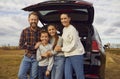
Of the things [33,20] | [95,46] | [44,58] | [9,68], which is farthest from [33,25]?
[9,68]

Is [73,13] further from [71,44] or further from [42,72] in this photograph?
[42,72]

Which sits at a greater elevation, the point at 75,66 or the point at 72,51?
the point at 72,51

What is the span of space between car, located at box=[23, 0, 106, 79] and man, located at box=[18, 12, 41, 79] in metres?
0.47

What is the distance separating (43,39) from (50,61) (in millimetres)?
452

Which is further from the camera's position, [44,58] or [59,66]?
[44,58]

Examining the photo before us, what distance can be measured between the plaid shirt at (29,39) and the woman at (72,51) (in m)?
0.55

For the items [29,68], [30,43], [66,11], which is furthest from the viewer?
[66,11]

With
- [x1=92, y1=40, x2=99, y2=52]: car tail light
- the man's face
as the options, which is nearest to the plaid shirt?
the man's face

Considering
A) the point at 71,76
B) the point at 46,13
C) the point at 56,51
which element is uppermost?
the point at 46,13

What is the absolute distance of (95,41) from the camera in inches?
293

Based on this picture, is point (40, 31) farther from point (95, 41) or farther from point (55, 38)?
point (95, 41)

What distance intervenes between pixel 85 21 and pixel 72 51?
163cm

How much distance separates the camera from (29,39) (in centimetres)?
735

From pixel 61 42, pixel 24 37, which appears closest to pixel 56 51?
pixel 61 42
